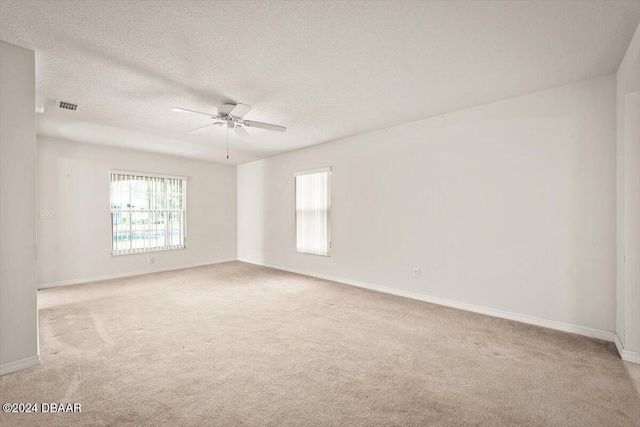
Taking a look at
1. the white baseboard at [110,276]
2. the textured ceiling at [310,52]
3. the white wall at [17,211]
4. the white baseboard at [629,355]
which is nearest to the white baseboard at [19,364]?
the white wall at [17,211]

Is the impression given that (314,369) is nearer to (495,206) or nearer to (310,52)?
(310,52)

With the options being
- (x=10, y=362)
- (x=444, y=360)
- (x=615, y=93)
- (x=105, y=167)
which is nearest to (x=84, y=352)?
(x=10, y=362)

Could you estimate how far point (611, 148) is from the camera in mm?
2965

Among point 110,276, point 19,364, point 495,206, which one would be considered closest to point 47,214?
point 110,276

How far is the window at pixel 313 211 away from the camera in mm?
5762

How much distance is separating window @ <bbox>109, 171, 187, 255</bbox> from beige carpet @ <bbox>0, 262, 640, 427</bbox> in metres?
2.30

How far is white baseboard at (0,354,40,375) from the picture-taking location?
233 cm

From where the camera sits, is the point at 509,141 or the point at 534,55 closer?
the point at 534,55

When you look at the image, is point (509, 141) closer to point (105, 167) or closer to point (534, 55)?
point (534, 55)

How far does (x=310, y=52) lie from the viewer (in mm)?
2549

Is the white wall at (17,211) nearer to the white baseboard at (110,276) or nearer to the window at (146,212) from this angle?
the white baseboard at (110,276)

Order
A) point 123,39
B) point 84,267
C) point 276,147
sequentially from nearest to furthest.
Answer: point 123,39 < point 84,267 < point 276,147

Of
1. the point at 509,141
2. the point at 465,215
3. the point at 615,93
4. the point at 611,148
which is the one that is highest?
the point at 615,93

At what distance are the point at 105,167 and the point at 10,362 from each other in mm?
4423
